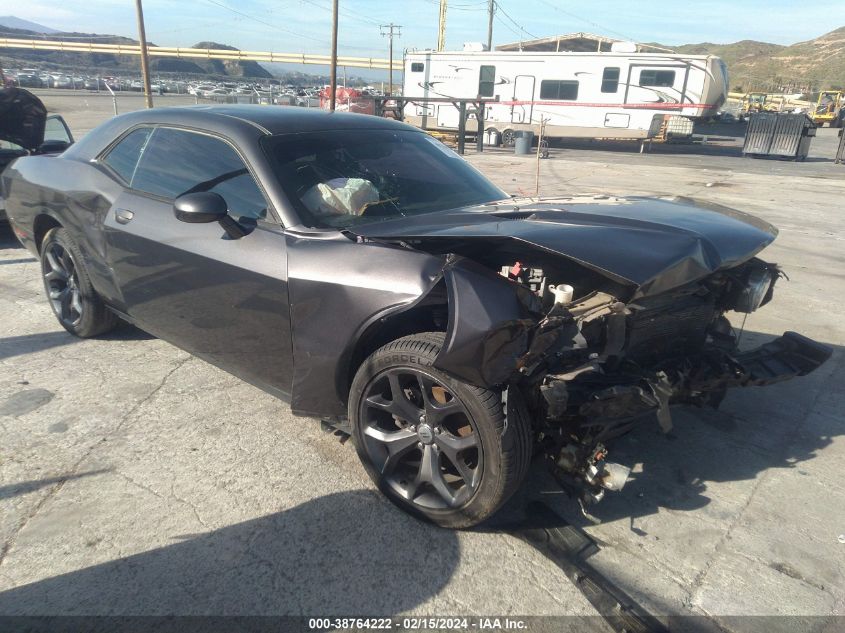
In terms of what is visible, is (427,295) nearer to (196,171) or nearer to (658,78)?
(196,171)

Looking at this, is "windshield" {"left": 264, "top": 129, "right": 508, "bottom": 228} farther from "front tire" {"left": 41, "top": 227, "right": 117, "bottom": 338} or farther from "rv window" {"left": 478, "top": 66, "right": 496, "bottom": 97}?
"rv window" {"left": 478, "top": 66, "right": 496, "bottom": 97}

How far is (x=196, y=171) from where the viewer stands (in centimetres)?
327

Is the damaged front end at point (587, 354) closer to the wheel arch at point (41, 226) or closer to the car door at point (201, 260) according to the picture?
the car door at point (201, 260)

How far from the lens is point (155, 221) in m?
3.29

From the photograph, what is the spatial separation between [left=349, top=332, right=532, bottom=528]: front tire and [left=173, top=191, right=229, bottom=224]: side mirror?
40.1 inches

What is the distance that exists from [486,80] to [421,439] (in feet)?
80.8

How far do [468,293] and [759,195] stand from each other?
1289 centimetres

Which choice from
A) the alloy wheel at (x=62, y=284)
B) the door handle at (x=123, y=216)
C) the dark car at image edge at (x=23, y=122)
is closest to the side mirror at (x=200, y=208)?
the door handle at (x=123, y=216)

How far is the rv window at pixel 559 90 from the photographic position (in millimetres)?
23328

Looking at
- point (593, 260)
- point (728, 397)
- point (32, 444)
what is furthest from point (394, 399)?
point (728, 397)

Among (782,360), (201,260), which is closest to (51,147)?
(201,260)

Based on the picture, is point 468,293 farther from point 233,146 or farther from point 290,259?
point 233,146

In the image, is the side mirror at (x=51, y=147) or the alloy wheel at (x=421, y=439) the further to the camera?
the side mirror at (x=51, y=147)

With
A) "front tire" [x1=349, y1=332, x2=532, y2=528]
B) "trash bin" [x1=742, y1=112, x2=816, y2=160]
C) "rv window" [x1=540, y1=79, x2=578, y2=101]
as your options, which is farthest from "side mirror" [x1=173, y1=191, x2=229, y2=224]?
"trash bin" [x1=742, y1=112, x2=816, y2=160]
